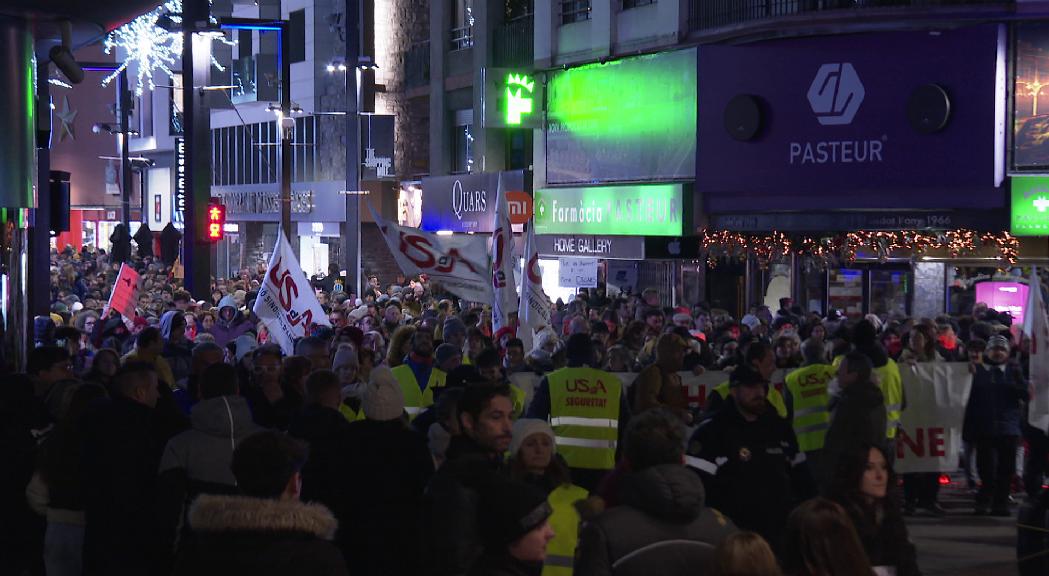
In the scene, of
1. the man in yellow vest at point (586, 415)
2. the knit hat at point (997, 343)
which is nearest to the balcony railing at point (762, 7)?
the knit hat at point (997, 343)

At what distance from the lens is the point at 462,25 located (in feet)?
119

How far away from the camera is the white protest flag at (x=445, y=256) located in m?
16.9

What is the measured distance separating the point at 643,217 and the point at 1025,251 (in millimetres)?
7022

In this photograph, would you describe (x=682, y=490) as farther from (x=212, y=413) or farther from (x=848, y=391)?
(x=848, y=391)

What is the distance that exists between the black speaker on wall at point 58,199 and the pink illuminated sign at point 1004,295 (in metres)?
13.8

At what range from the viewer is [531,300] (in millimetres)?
16125

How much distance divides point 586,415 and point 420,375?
2488 millimetres

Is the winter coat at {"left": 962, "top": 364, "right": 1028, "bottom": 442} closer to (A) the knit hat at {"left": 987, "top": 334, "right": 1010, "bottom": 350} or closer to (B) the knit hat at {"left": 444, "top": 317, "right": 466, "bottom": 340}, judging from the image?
(A) the knit hat at {"left": 987, "top": 334, "right": 1010, "bottom": 350}

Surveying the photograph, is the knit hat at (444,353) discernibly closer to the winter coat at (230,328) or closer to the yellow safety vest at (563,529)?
the yellow safety vest at (563,529)

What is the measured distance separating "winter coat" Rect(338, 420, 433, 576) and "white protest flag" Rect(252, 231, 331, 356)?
353 inches

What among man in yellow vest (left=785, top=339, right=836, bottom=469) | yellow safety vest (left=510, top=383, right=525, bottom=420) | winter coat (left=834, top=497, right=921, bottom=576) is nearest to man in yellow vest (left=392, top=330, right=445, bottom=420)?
yellow safety vest (left=510, top=383, right=525, bottom=420)

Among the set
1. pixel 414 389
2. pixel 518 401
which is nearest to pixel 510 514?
pixel 518 401

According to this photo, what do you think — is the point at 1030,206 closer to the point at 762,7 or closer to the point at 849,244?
the point at 849,244

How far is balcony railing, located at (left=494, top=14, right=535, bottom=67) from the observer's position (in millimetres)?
32344
